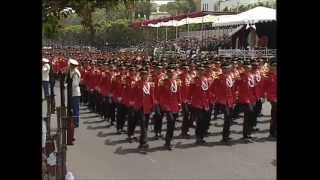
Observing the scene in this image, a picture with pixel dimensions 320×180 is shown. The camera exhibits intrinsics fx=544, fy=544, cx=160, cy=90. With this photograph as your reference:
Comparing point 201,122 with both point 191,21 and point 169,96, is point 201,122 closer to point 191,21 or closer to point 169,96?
point 169,96

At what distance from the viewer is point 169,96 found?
10.6 m

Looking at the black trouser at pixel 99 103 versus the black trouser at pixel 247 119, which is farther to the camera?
the black trouser at pixel 99 103

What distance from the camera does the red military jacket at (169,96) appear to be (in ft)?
34.6

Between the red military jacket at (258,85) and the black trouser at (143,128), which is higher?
the red military jacket at (258,85)

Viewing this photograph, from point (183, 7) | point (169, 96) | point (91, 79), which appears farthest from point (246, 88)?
point (183, 7)

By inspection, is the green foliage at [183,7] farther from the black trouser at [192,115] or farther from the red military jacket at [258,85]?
the red military jacket at [258,85]

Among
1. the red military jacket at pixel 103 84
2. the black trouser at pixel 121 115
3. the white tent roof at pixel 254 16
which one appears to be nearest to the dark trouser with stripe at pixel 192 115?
the black trouser at pixel 121 115

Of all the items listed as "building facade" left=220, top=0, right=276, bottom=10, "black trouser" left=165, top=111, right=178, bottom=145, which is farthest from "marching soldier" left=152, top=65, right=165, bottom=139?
"building facade" left=220, top=0, right=276, bottom=10

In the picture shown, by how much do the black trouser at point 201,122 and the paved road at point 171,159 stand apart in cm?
24

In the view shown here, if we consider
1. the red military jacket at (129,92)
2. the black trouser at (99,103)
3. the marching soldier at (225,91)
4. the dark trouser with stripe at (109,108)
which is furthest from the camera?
the black trouser at (99,103)

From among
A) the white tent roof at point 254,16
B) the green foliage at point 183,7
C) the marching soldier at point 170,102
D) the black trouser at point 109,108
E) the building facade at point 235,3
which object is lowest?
the black trouser at point 109,108

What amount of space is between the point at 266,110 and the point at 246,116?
5041 mm

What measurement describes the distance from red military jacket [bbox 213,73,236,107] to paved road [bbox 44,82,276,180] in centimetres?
83
